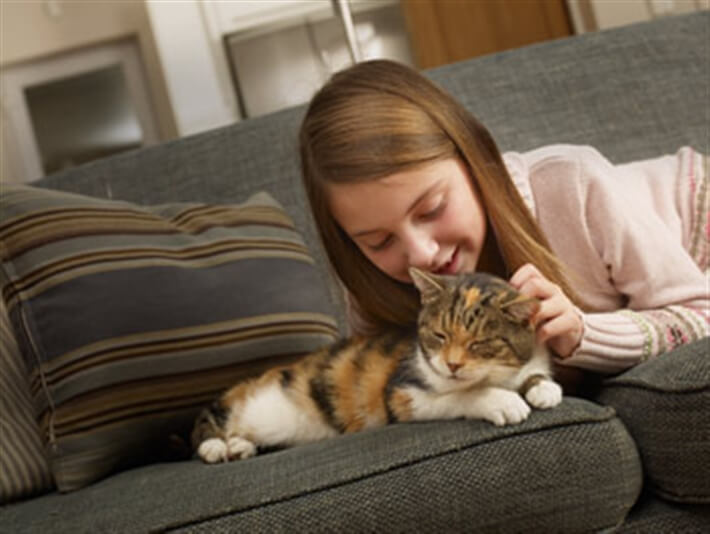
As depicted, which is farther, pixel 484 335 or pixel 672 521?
pixel 484 335

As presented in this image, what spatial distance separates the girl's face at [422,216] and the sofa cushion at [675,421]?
0.32 meters

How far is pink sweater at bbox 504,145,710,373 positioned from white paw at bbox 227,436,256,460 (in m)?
0.42

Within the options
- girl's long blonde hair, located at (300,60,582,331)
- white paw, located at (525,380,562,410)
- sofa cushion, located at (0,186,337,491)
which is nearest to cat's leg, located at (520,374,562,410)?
white paw, located at (525,380,562,410)

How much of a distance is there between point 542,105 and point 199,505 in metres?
0.99

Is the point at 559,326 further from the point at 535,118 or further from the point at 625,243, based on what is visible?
the point at 535,118

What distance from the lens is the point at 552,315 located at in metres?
0.95

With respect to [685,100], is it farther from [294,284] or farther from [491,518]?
[491,518]

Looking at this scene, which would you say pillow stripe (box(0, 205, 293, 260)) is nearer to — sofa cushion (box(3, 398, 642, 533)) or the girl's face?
the girl's face

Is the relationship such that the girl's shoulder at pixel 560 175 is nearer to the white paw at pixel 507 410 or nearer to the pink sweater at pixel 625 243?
the pink sweater at pixel 625 243

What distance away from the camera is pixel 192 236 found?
1.27 meters

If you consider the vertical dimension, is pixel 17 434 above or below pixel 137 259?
below

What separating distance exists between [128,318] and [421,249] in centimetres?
41

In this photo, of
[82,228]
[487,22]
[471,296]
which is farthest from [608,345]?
[487,22]

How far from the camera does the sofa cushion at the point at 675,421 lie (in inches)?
30.5
